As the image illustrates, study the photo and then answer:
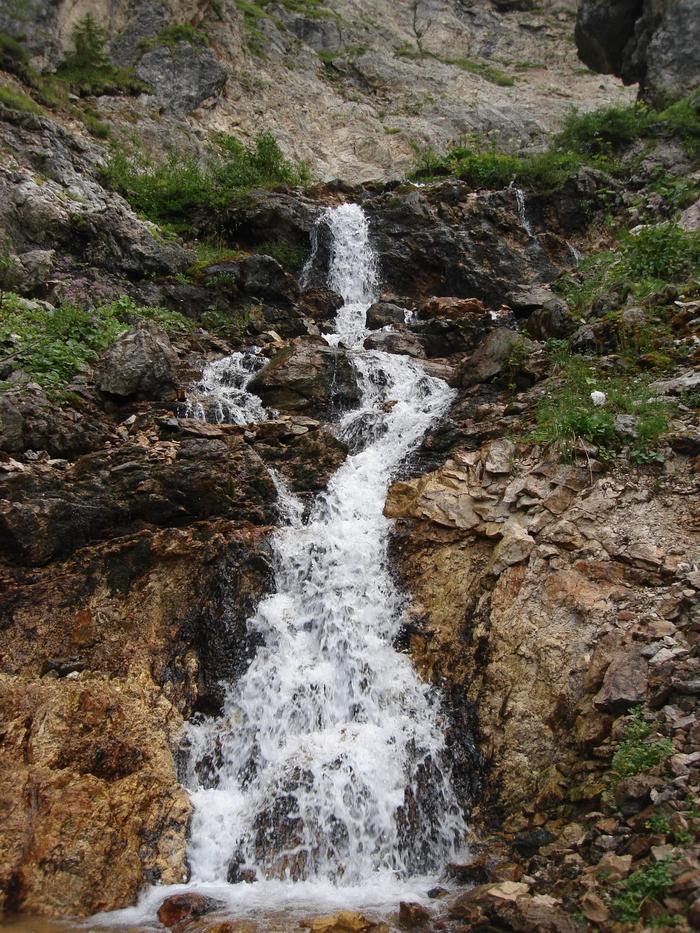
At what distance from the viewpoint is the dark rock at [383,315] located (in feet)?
52.9

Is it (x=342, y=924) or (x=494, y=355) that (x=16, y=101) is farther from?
(x=342, y=924)

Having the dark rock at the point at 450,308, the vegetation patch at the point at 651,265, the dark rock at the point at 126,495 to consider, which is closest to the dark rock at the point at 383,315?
the dark rock at the point at 450,308

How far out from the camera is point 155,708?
7.06 m

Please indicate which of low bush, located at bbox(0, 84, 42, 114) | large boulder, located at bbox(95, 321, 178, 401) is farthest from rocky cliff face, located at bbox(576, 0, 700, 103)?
large boulder, located at bbox(95, 321, 178, 401)

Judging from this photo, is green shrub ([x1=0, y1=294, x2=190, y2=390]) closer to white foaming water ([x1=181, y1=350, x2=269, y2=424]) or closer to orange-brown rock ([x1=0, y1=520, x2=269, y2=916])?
white foaming water ([x1=181, y1=350, x2=269, y2=424])

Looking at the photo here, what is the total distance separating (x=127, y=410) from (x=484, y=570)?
21.0ft

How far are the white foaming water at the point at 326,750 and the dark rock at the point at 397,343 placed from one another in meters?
5.41

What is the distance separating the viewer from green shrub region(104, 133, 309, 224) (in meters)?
19.5

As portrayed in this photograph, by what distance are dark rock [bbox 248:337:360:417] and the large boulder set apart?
5.84 ft

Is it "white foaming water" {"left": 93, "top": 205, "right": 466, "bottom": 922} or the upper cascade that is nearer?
"white foaming water" {"left": 93, "top": 205, "right": 466, "bottom": 922}

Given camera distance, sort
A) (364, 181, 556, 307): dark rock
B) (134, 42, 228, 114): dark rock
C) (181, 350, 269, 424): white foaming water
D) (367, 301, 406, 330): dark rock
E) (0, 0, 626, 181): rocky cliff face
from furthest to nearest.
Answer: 1. (134, 42, 228, 114): dark rock
2. (0, 0, 626, 181): rocky cliff face
3. (364, 181, 556, 307): dark rock
4. (367, 301, 406, 330): dark rock
5. (181, 350, 269, 424): white foaming water

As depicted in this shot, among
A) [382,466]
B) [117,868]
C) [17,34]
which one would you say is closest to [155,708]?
[117,868]

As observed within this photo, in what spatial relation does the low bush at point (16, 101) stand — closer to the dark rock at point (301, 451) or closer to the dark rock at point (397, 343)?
the dark rock at point (397, 343)

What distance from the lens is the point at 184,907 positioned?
17.9ft
